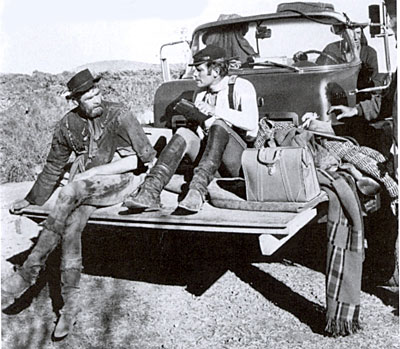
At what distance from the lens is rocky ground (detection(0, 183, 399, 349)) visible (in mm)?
4273

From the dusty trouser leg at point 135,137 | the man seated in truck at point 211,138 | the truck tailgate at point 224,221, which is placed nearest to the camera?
the truck tailgate at point 224,221

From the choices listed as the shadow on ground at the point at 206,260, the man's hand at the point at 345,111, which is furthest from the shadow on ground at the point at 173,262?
the man's hand at the point at 345,111

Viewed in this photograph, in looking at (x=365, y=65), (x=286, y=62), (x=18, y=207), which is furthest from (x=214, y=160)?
(x=365, y=65)

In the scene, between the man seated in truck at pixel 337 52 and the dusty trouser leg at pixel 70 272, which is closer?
the dusty trouser leg at pixel 70 272

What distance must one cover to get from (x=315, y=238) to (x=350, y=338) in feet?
8.63

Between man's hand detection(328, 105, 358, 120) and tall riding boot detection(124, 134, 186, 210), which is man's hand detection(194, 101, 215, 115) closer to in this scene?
tall riding boot detection(124, 134, 186, 210)

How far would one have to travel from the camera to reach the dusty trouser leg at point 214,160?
13.6 feet

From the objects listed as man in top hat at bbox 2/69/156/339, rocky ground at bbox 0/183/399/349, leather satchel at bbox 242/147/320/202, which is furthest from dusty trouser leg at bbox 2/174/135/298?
leather satchel at bbox 242/147/320/202

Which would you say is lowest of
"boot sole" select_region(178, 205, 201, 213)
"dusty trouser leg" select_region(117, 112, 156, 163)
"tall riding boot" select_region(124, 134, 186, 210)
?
"boot sole" select_region(178, 205, 201, 213)

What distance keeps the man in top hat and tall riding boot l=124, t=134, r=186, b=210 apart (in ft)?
1.11

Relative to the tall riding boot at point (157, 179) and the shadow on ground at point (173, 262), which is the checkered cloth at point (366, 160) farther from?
the tall riding boot at point (157, 179)

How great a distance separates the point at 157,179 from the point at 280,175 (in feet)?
2.96

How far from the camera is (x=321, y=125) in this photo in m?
5.50

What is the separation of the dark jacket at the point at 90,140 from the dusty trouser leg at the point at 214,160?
0.60 m
